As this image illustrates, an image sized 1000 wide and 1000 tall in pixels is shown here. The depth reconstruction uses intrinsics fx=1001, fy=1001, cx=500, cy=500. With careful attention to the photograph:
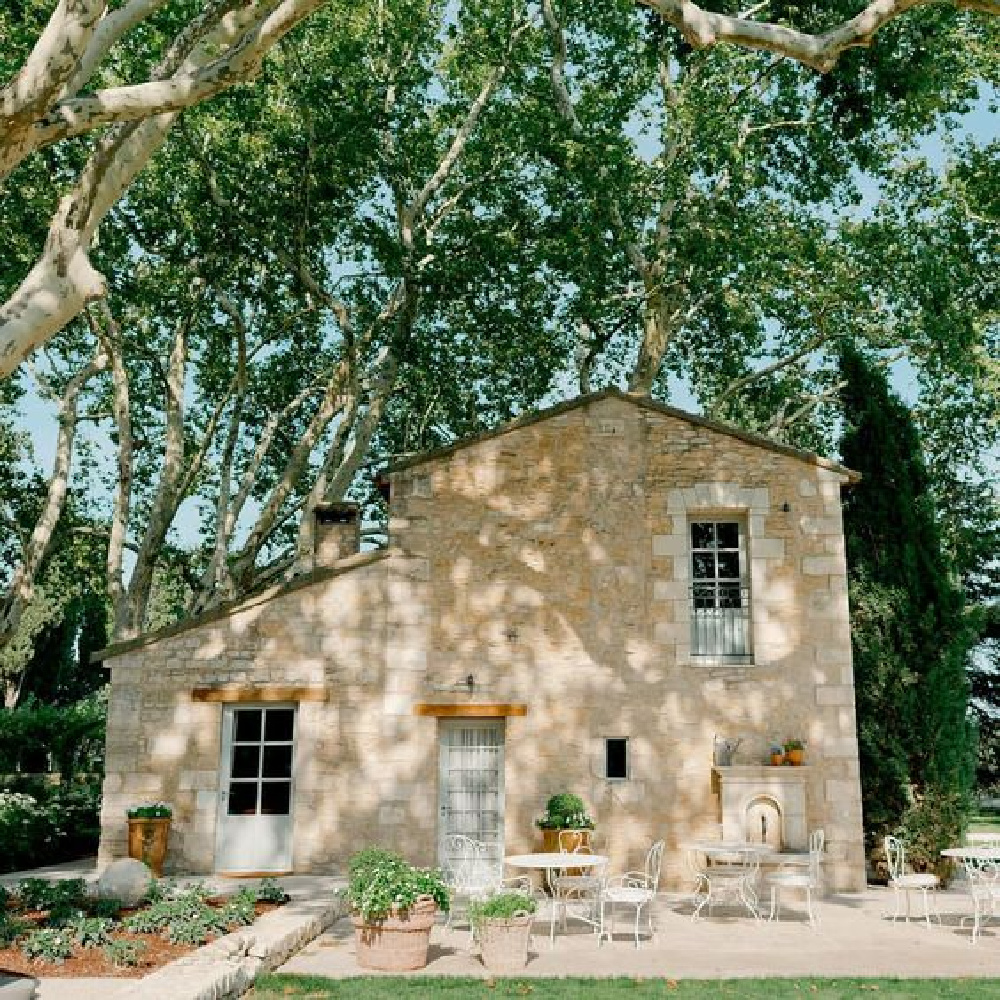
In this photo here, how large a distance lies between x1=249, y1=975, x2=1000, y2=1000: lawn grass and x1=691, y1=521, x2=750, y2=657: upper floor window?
5.20 m

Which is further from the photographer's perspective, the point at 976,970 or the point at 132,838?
the point at 132,838

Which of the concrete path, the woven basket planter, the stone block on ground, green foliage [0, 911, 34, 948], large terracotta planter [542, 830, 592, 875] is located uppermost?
large terracotta planter [542, 830, 592, 875]

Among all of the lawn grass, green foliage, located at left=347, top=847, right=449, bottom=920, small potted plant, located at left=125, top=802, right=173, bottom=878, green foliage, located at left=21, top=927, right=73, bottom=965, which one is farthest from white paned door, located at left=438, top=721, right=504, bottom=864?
green foliage, located at left=21, top=927, right=73, bottom=965

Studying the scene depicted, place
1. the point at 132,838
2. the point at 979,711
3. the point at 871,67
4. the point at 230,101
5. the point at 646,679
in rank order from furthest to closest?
the point at 979,711 < the point at 230,101 < the point at 646,679 < the point at 132,838 < the point at 871,67

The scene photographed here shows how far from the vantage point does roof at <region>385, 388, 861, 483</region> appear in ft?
39.1

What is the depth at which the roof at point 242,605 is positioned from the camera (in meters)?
11.4

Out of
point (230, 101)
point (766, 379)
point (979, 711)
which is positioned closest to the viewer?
point (230, 101)

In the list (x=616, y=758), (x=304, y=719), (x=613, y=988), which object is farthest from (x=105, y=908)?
(x=616, y=758)

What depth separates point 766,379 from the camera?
18922 millimetres

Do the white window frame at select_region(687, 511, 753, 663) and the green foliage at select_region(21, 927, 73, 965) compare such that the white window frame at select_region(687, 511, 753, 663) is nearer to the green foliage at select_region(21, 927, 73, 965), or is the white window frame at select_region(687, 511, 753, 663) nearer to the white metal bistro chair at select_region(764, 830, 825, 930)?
the white metal bistro chair at select_region(764, 830, 825, 930)

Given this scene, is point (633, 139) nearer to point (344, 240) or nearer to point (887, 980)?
point (344, 240)

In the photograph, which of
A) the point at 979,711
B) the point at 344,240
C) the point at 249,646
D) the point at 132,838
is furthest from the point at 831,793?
the point at 979,711

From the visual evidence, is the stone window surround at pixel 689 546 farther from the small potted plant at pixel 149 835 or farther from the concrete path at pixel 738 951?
the small potted plant at pixel 149 835

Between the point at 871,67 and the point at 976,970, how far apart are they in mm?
7218
